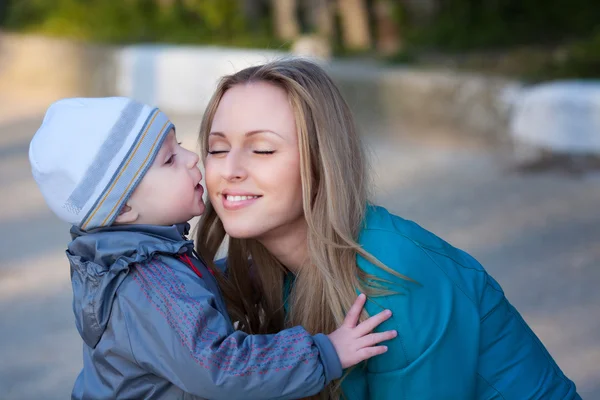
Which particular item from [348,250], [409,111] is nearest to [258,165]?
[348,250]

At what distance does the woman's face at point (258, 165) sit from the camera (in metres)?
2.29

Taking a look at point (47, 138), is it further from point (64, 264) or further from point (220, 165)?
point (64, 264)

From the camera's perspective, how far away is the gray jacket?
2020 mm

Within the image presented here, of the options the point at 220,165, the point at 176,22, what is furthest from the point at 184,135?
the point at 220,165

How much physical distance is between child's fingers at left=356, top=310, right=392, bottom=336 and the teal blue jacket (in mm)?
35

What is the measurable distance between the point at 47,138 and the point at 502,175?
5.00m

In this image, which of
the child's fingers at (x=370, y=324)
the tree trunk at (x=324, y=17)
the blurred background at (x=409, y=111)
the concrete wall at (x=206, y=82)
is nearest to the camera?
the child's fingers at (x=370, y=324)

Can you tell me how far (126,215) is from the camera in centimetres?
226

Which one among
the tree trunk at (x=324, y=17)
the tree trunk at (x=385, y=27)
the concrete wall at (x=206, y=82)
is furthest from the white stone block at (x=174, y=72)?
the tree trunk at (x=385, y=27)

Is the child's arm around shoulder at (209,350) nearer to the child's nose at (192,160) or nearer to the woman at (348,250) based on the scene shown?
the woman at (348,250)

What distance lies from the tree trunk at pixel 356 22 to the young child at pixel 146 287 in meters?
8.61

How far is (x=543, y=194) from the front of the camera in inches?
244

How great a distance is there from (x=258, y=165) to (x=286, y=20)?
9169 millimetres

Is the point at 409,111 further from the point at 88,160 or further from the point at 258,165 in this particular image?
the point at 88,160
